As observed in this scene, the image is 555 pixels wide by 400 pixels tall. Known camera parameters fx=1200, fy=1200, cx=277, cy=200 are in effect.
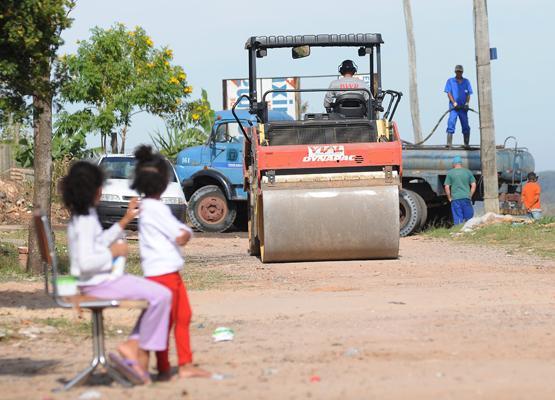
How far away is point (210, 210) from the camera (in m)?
26.7

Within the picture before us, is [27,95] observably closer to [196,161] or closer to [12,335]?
[12,335]

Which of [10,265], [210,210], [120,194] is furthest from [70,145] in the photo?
[10,265]

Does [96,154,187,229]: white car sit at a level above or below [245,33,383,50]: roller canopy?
below

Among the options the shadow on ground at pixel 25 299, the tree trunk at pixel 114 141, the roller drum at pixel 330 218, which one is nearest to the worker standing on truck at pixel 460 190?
the roller drum at pixel 330 218

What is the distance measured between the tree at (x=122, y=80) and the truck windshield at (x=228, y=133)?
336 inches

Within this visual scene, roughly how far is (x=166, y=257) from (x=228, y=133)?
18.7m

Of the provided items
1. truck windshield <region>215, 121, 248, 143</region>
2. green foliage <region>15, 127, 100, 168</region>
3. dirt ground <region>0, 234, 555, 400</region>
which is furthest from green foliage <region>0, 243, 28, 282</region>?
green foliage <region>15, 127, 100, 168</region>

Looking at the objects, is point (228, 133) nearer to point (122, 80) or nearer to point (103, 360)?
point (122, 80)

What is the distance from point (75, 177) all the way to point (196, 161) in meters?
19.0

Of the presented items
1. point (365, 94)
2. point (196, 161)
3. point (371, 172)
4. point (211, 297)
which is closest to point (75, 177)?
point (211, 297)

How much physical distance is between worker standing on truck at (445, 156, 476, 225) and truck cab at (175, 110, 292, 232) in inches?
181

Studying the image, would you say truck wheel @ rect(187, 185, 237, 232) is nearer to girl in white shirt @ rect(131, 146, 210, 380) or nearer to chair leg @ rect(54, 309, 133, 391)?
girl in white shirt @ rect(131, 146, 210, 380)

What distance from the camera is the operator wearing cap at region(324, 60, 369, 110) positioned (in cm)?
1877

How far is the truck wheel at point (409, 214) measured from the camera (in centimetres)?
2469
